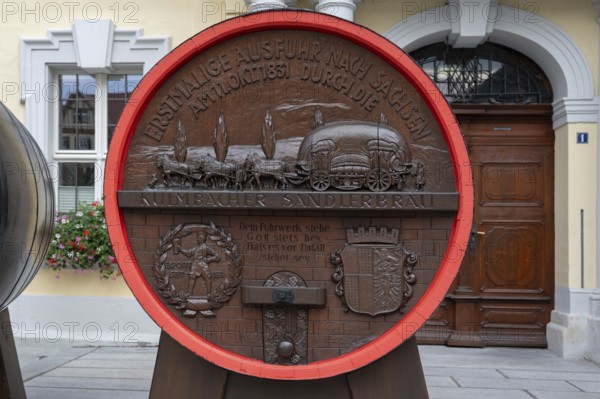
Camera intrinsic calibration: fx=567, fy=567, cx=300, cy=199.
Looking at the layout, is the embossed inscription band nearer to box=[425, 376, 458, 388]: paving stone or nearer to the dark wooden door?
box=[425, 376, 458, 388]: paving stone

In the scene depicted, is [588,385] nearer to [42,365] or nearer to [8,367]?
[8,367]

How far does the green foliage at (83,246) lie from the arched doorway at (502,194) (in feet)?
11.1

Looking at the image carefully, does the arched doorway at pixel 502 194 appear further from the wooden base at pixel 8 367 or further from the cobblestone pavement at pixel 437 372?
the wooden base at pixel 8 367

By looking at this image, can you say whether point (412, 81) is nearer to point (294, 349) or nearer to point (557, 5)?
point (294, 349)

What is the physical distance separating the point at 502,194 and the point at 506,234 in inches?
16.9

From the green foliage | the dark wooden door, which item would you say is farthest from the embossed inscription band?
the dark wooden door

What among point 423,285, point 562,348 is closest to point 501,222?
point 562,348

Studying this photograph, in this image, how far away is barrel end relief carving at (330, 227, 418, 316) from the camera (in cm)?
229

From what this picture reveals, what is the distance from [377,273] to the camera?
229 centimetres

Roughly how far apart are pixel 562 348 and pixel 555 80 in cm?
271

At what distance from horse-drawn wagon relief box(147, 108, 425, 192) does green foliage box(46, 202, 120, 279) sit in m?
3.69

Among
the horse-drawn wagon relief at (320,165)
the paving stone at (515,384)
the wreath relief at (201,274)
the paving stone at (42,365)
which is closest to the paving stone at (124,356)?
the paving stone at (42,365)

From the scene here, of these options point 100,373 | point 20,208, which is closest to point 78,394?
point 100,373

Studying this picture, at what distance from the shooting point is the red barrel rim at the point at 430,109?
7.35 ft
